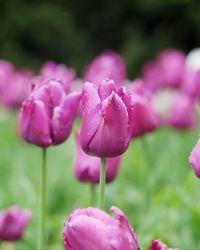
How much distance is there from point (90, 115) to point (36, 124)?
0.69ft

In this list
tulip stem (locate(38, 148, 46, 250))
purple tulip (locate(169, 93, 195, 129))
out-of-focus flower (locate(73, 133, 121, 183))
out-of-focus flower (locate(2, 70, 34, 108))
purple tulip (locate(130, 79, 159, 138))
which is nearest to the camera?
tulip stem (locate(38, 148, 46, 250))

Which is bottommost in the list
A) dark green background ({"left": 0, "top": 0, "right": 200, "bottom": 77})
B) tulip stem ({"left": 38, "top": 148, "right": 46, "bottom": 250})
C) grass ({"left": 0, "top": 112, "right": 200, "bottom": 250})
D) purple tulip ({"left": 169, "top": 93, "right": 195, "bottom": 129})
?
grass ({"left": 0, "top": 112, "right": 200, "bottom": 250})

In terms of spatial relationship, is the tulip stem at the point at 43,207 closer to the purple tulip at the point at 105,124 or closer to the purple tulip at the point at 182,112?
the purple tulip at the point at 105,124

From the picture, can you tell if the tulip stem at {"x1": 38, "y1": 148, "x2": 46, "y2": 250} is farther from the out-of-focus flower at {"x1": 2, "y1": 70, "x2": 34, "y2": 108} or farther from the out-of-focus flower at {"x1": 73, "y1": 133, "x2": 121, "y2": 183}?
the out-of-focus flower at {"x1": 2, "y1": 70, "x2": 34, "y2": 108}

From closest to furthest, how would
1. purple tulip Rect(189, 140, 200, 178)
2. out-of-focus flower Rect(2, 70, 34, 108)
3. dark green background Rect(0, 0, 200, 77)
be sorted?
purple tulip Rect(189, 140, 200, 178) < out-of-focus flower Rect(2, 70, 34, 108) < dark green background Rect(0, 0, 200, 77)

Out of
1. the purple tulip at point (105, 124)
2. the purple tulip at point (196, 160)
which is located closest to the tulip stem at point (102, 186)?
the purple tulip at point (105, 124)

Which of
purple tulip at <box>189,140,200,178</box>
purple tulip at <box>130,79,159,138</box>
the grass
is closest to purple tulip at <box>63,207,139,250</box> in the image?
purple tulip at <box>189,140,200,178</box>

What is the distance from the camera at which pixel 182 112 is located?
2561 mm

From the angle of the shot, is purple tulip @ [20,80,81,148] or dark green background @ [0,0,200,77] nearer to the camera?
purple tulip @ [20,80,81,148]

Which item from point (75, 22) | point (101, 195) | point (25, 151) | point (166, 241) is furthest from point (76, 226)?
point (75, 22)

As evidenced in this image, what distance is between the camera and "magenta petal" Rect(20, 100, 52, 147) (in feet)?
4.25

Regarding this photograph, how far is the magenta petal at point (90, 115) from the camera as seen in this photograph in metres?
1.10

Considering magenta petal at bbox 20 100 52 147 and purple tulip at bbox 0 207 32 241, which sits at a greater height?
magenta petal at bbox 20 100 52 147

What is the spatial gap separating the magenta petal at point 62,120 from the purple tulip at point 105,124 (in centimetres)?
20
